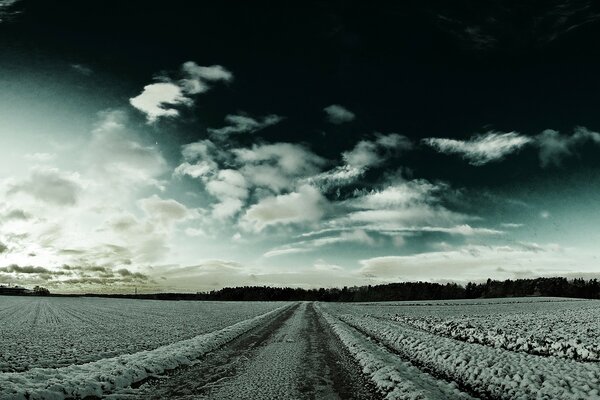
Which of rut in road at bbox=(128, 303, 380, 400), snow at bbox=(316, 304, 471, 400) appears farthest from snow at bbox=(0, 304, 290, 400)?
snow at bbox=(316, 304, 471, 400)

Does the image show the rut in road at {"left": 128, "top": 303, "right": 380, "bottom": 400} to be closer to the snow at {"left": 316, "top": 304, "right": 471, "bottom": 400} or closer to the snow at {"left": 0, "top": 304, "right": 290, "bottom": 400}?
the snow at {"left": 316, "top": 304, "right": 471, "bottom": 400}

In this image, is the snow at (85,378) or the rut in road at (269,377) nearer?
the snow at (85,378)

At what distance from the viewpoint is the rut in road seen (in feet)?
31.5

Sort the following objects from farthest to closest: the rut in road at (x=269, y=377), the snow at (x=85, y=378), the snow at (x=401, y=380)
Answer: the rut in road at (x=269, y=377) → the snow at (x=401, y=380) → the snow at (x=85, y=378)

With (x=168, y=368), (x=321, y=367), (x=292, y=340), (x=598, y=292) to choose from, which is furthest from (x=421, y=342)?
(x=598, y=292)

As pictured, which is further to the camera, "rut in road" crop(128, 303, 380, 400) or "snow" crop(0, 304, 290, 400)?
"rut in road" crop(128, 303, 380, 400)

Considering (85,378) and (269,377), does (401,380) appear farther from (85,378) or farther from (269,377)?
(85,378)

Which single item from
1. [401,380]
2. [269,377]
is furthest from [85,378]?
[401,380]

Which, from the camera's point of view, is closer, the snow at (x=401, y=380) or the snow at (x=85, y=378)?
the snow at (x=85, y=378)

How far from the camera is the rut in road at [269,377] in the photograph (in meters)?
9.61

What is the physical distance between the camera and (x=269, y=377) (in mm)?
11375

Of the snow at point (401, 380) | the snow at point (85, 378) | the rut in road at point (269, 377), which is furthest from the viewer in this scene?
the rut in road at point (269, 377)

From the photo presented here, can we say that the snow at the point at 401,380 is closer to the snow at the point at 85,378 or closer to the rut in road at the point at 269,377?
the rut in road at the point at 269,377

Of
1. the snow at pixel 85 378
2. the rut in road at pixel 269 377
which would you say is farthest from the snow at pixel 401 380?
the snow at pixel 85 378
